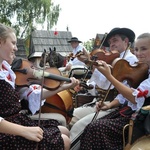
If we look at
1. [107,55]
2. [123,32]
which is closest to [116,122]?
[107,55]

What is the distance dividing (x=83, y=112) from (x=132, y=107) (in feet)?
3.05

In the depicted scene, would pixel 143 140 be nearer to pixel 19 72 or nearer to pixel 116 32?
pixel 19 72

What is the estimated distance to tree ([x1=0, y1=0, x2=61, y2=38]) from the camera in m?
23.1

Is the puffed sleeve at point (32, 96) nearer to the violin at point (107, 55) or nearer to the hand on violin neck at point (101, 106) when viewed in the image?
the hand on violin neck at point (101, 106)

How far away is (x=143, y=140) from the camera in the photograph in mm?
1903

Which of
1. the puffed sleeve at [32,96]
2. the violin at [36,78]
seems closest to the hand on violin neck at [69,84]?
the violin at [36,78]

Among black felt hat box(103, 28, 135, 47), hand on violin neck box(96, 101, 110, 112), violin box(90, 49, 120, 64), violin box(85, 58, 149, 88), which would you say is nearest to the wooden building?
black felt hat box(103, 28, 135, 47)

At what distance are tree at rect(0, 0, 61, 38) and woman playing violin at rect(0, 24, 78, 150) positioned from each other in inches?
851

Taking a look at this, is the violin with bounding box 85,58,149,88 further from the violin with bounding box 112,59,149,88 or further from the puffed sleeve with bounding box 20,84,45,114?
the puffed sleeve with bounding box 20,84,45,114

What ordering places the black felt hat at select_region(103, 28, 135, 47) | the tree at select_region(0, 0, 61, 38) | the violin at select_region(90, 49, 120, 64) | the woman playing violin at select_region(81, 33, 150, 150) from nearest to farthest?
the woman playing violin at select_region(81, 33, 150, 150) → the violin at select_region(90, 49, 120, 64) → the black felt hat at select_region(103, 28, 135, 47) → the tree at select_region(0, 0, 61, 38)

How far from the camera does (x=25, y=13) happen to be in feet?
77.1

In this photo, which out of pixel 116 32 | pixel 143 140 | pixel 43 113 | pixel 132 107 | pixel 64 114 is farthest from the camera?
pixel 116 32

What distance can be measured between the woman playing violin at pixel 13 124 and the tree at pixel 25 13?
70.9 feet

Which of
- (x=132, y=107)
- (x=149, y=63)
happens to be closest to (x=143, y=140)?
(x=132, y=107)
